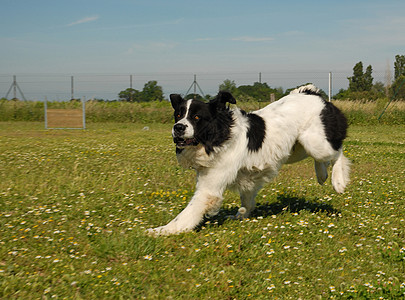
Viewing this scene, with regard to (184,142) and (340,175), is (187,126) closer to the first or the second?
(184,142)

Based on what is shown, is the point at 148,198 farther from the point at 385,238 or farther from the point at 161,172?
the point at 385,238

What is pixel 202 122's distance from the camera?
5035mm

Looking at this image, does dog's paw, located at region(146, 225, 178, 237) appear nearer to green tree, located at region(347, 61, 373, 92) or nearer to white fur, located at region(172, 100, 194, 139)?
white fur, located at region(172, 100, 194, 139)

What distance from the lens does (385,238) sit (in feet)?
16.5

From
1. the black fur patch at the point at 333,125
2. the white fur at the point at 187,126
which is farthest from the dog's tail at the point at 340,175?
the white fur at the point at 187,126

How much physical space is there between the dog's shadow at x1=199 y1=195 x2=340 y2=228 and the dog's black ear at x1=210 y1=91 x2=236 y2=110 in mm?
1559

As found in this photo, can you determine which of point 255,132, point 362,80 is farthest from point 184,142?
point 362,80

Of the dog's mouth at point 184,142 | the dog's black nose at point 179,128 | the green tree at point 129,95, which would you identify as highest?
the green tree at point 129,95

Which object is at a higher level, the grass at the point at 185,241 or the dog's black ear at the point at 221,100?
the dog's black ear at the point at 221,100

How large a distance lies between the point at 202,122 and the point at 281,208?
7.30 ft

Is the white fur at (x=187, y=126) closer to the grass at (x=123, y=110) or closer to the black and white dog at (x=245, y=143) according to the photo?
the black and white dog at (x=245, y=143)

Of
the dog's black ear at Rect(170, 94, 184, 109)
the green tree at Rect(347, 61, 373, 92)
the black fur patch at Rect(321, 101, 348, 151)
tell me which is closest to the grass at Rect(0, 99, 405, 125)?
the green tree at Rect(347, 61, 373, 92)

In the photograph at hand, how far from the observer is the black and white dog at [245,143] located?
5.07 meters

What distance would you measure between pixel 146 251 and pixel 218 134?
1612mm
